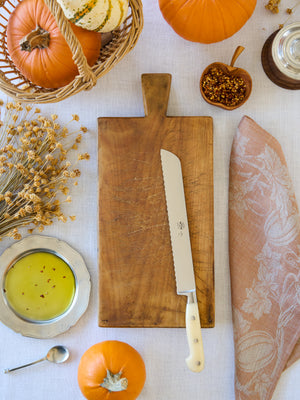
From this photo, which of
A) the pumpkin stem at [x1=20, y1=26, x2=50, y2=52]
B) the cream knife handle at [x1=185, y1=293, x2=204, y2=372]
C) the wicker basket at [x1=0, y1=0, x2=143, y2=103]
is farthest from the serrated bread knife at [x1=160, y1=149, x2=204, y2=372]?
the pumpkin stem at [x1=20, y1=26, x2=50, y2=52]

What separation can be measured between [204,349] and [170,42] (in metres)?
0.70

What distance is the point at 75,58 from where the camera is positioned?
71 cm

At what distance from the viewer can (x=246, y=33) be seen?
925 mm

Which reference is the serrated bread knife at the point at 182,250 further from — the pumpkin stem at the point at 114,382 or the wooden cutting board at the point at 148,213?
the pumpkin stem at the point at 114,382

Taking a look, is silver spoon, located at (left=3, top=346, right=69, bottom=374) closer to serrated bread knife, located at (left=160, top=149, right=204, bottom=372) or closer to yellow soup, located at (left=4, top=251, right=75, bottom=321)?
yellow soup, located at (left=4, top=251, right=75, bottom=321)

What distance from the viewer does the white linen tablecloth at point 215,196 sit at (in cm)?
90

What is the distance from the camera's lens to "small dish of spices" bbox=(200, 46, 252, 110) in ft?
2.88

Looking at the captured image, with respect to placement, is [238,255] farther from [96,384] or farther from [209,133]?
[96,384]

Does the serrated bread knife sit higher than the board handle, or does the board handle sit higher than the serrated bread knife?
the board handle

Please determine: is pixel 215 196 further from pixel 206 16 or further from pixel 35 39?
pixel 35 39

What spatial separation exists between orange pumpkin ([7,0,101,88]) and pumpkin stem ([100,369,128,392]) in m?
0.60

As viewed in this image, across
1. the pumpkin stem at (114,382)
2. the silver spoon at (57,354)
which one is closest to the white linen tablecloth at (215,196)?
the silver spoon at (57,354)

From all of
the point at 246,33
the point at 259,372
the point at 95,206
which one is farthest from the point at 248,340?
the point at 246,33

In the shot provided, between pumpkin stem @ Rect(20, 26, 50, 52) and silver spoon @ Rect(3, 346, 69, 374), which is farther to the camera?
silver spoon @ Rect(3, 346, 69, 374)
